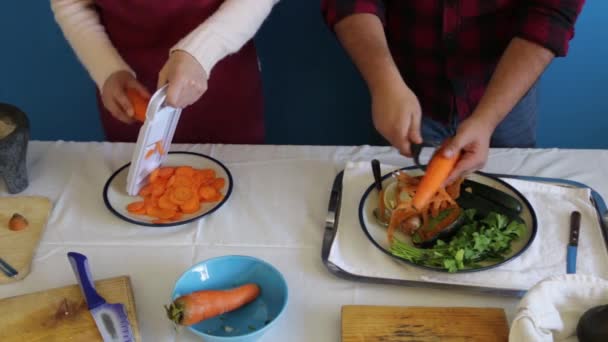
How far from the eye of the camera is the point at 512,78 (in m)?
1.13

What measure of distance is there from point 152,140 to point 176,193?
12cm

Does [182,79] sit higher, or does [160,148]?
[182,79]

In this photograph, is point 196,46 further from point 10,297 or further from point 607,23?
point 607,23

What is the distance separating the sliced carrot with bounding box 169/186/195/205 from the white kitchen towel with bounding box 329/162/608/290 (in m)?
0.30

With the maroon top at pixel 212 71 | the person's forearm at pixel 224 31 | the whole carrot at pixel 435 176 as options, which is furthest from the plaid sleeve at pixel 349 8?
the whole carrot at pixel 435 176

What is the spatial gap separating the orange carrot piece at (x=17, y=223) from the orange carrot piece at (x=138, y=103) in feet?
0.94

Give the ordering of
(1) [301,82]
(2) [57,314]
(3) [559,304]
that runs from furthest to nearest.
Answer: (1) [301,82] → (2) [57,314] → (3) [559,304]

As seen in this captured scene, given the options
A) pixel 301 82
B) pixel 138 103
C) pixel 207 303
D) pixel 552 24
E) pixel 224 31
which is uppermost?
pixel 552 24

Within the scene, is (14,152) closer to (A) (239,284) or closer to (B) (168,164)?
(B) (168,164)

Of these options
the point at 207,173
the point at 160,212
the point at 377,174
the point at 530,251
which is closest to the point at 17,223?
the point at 160,212

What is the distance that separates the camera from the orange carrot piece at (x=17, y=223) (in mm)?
1132

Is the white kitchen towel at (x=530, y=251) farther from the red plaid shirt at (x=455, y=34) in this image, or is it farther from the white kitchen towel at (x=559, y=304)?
the red plaid shirt at (x=455, y=34)

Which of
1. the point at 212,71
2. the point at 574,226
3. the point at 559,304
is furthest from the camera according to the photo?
the point at 212,71

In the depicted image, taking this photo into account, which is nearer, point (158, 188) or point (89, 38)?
point (158, 188)
